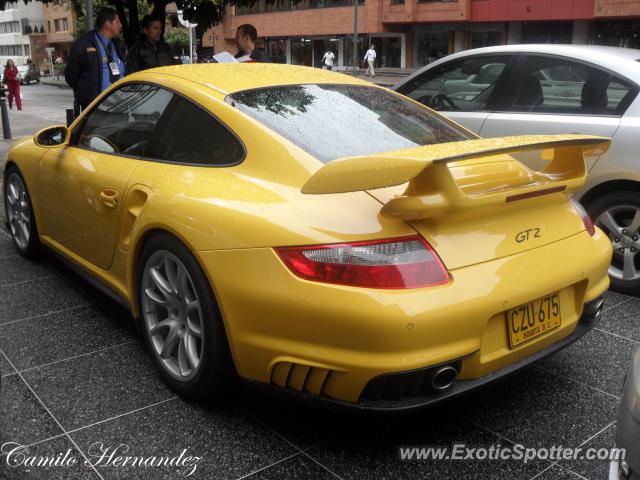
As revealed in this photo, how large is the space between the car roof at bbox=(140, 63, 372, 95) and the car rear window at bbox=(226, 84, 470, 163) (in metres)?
0.07

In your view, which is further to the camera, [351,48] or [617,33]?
[351,48]

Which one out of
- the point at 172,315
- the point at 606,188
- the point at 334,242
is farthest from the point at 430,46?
the point at 334,242

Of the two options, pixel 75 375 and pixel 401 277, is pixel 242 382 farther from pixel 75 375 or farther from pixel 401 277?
pixel 75 375

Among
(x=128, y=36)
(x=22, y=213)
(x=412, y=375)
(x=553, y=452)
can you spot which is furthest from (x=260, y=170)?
(x=128, y=36)

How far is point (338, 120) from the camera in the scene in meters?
2.97

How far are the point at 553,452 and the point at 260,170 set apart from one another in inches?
62.5

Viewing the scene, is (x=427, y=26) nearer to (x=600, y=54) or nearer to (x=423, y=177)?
(x=600, y=54)

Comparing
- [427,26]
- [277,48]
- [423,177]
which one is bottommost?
[423,177]

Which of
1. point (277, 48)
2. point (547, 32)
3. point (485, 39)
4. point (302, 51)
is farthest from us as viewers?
point (277, 48)

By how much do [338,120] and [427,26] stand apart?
45.6 meters

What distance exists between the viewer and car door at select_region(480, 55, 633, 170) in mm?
4395

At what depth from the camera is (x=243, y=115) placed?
2.86m

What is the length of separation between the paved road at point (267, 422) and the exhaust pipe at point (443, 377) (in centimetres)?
21

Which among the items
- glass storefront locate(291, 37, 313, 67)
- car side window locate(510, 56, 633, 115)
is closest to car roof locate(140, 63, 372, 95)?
car side window locate(510, 56, 633, 115)
